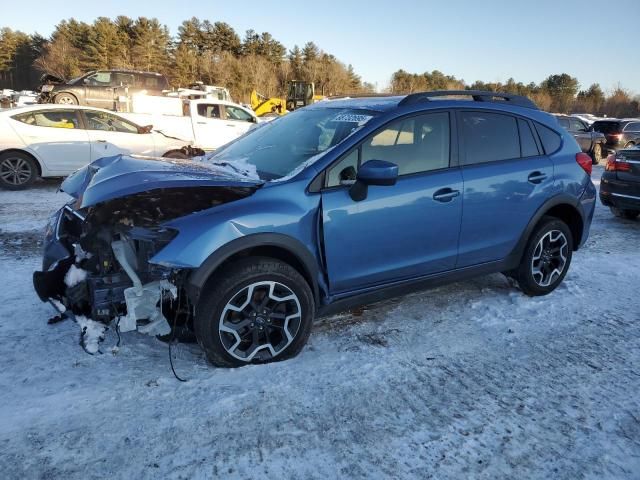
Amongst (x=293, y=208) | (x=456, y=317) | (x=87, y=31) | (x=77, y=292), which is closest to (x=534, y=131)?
(x=456, y=317)

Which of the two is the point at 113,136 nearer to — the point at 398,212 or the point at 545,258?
the point at 398,212

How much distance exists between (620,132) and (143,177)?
20592 mm

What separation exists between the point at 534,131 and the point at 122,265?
358cm

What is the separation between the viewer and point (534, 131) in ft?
14.3

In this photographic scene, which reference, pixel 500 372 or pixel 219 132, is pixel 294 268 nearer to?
pixel 500 372

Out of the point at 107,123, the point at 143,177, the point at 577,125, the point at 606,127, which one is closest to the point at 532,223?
the point at 143,177

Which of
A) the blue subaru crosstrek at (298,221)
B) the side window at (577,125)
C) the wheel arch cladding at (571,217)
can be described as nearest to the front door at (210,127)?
the blue subaru crosstrek at (298,221)

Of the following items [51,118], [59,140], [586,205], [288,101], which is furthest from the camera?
[288,101]

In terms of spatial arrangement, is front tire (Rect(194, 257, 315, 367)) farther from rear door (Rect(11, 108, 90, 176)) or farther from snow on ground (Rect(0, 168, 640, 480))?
rear door (Rect(11, 108, 90, 176))

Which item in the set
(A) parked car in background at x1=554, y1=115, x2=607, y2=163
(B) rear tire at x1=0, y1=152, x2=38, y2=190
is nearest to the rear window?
(A) parked car in background at x1=554, y1=115, x2=607, y2=163

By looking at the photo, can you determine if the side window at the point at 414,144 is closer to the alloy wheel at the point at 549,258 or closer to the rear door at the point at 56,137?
the alloy wheel at the point at 549,258

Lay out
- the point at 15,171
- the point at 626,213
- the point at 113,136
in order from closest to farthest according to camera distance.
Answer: the point at 626,213
the point at 15,171
the point at 113,136

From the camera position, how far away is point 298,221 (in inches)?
123

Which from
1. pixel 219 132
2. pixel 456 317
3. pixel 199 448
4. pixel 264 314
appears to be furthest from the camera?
pixel 219 132
